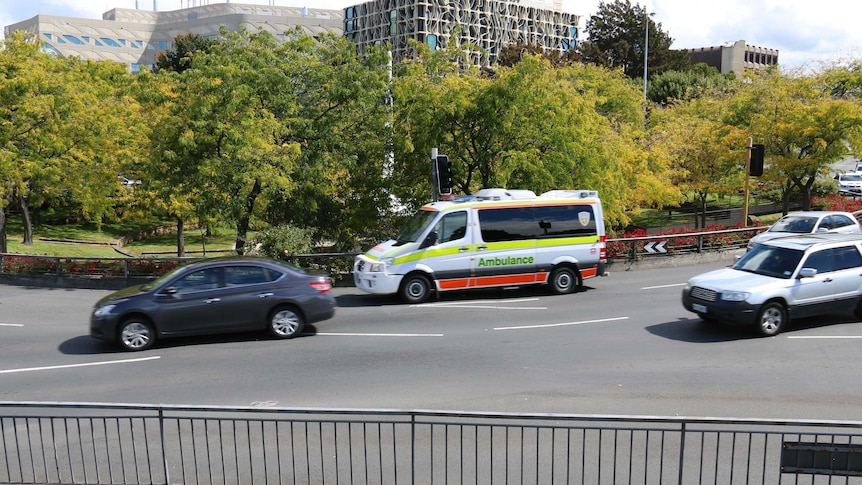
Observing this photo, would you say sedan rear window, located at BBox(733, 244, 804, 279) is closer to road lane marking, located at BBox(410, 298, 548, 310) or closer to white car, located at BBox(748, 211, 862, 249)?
road lane marking, located at BBox(410, 298, 548, 310)

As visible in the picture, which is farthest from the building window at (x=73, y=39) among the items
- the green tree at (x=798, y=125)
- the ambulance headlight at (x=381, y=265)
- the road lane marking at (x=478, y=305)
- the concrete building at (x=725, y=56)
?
the road lane marking at (x=478, y=305)

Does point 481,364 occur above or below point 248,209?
below

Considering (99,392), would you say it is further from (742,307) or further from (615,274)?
(615,274)

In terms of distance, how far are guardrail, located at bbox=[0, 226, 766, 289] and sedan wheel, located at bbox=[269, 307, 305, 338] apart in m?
5.48

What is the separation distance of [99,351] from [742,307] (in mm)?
11232

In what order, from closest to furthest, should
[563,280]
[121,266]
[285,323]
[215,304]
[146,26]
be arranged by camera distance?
[215,304] < [285,323] < [563,280] < [121,266] < [146,26]

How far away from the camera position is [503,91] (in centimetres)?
1959

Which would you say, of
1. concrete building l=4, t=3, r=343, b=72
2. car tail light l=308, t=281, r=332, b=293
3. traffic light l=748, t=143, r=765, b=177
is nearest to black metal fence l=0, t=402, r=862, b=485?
car tail light l=308, t=281, r=332, b=293

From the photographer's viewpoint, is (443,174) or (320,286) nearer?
(320,286)

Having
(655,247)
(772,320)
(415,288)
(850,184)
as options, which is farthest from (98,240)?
(850,184)

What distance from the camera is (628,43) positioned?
7600 cm

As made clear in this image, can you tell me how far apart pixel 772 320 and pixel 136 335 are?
36.9 ft

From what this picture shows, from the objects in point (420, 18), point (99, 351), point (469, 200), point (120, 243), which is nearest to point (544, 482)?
point (99, 351)

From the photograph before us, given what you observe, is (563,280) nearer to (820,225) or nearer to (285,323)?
(285,323)
